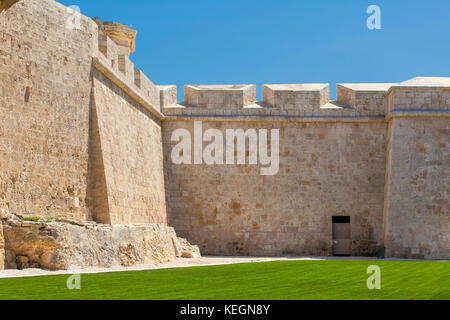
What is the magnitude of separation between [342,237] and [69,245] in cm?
996

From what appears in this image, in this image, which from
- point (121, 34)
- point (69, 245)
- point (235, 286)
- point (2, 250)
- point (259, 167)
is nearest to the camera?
point (235, 286)

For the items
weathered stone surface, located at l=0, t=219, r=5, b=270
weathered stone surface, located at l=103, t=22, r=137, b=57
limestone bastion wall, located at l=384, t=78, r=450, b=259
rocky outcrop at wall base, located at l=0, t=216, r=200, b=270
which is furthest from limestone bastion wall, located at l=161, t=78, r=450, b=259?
weathered stone surface, located at l=0, t=219, r=5, b=270

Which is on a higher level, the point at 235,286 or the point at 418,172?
the point at 418,172

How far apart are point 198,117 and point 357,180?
16.6ft

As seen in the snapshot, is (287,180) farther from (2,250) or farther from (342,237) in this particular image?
(2,250)

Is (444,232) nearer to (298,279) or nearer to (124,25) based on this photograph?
(298,279)

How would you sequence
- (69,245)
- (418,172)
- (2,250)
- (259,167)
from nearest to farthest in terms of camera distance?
(2,250), (69,245), (418,172), (259,167)

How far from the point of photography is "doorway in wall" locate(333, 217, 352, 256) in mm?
17781

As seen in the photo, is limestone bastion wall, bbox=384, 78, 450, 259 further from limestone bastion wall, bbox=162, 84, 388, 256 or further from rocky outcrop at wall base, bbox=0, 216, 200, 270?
rocky outcrop at wall base, bbox=0, 216, 200, 270

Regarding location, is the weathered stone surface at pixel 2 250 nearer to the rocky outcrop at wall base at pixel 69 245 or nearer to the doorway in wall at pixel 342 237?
the rocky outcrop at wall base at pixel 69 245

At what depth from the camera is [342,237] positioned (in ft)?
58.7

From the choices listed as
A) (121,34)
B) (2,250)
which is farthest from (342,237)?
(121,34)

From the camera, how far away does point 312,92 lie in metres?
18.4

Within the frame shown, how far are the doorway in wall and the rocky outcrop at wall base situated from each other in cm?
714
